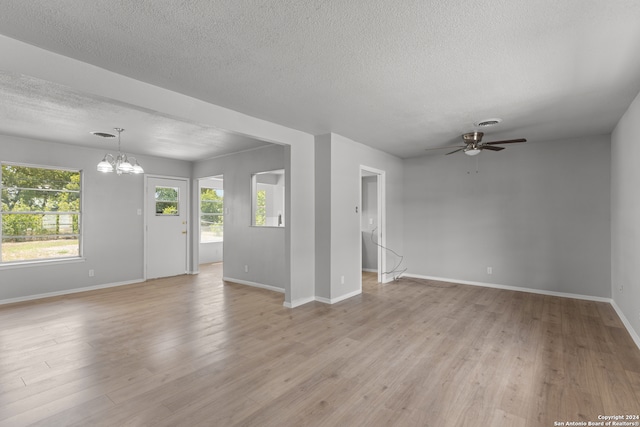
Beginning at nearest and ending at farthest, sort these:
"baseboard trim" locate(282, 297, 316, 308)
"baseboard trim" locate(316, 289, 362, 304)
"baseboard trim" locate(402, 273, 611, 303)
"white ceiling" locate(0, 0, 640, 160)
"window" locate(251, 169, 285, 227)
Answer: "white ceiling" locate(0, 0, 640, 160) → "baseboard trim" locate(282, 297, 316, 308) → "baseboard trim" locate(316, 289, 362, 304) → "baseboard trim" locate(402, 273, 611, 303) → "window" locate(251, 169, 285, 227)

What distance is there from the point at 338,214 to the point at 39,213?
5.09 m

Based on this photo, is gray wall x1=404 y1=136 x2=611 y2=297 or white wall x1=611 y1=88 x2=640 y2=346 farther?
gray wall x1=404 y1=136 x2=611 y2=297

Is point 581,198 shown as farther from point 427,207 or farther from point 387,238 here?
point 387,238

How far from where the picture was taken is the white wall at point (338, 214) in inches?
187

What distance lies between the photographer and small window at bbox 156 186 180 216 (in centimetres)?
679

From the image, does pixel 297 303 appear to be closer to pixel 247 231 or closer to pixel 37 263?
pixel 247 231

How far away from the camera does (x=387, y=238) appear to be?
624 cm

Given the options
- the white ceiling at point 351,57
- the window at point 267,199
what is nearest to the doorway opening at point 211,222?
the window at point 267,199

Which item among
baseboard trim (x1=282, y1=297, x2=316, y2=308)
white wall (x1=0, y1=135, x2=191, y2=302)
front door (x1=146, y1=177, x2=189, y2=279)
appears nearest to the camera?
baseboard trim (x1=282, y1=297, x2=316, y2=308)

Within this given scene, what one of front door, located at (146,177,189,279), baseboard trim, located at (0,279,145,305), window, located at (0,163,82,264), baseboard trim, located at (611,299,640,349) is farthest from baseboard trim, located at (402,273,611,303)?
window, located at (0,163,82,264)

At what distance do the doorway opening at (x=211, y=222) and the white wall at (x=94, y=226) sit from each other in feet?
7.05

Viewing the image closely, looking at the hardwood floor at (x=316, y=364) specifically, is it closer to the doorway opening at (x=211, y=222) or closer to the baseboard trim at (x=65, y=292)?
the baseboard trim at (x=65, y=292)

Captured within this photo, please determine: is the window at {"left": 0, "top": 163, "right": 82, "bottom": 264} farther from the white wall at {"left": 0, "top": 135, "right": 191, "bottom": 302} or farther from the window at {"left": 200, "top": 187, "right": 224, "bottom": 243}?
the window at {"left": 200, "top": 187, "right": 224, "bottom": 243}

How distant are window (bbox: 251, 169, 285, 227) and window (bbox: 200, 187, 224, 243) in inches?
112
